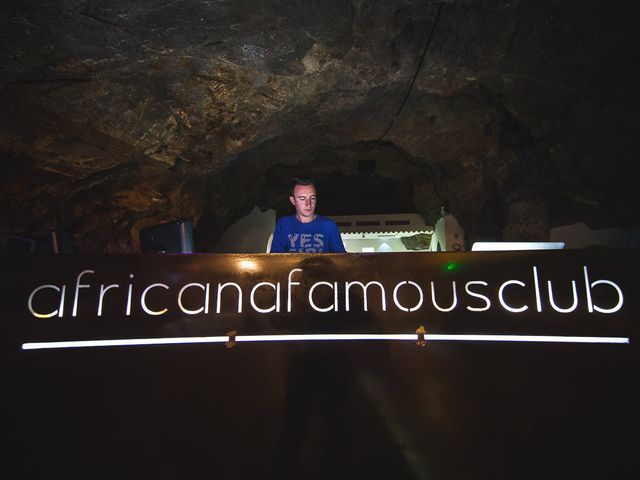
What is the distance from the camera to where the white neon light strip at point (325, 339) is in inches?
62.1

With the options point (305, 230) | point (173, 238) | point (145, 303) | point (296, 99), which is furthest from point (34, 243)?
point (296, 99)

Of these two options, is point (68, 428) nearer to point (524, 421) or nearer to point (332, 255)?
point (332, 255)

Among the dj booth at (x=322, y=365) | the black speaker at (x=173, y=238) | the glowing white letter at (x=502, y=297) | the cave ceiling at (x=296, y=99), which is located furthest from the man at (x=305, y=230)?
the cave ceiling at (x=296, y=99)

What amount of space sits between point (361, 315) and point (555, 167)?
5364 mm

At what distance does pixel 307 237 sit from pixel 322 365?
1623mm

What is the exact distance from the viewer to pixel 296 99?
4633mm

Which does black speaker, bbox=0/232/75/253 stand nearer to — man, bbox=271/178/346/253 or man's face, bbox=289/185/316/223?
man, bbox=271/178/346/253

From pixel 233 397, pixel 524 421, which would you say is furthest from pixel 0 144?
pixel 524 421

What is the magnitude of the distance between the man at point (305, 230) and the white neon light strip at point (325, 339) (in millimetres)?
1437

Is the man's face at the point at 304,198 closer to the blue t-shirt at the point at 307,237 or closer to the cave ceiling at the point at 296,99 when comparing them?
the blue t-shirt at the point at 307,237

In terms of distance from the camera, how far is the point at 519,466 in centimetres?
145

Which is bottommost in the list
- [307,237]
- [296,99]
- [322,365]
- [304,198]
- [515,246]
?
[322,365]

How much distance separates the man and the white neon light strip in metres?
1.44

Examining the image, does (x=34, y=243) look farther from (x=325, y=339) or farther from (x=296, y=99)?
(x=296, y=99)
